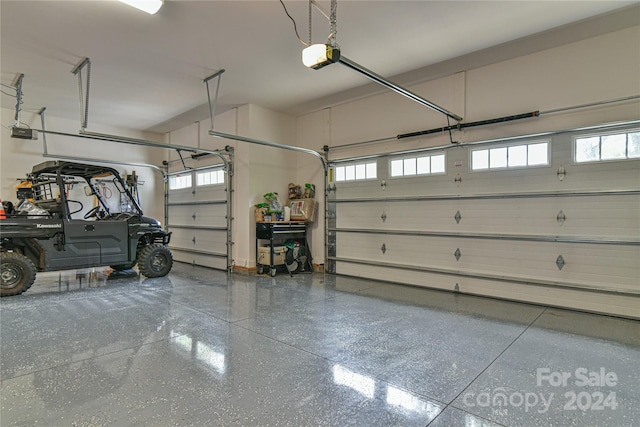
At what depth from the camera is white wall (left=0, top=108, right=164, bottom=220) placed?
6.54 meters

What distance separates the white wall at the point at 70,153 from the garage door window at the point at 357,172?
16.7 ft

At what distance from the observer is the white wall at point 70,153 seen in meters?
6.54

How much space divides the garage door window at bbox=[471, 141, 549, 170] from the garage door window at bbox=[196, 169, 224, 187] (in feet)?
16.2

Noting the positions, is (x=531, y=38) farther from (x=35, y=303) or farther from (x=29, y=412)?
(x=35, y=303)

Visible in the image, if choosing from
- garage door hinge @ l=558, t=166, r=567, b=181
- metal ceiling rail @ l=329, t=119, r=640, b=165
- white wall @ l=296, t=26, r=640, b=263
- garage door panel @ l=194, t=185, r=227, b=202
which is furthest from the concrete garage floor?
garage door panel @ l=194, t=185, r=227, b=202

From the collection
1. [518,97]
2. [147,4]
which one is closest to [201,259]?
[147,4]

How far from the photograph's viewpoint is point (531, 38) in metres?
3.93

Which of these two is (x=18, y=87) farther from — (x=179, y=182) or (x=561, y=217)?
(x=561, y=217)

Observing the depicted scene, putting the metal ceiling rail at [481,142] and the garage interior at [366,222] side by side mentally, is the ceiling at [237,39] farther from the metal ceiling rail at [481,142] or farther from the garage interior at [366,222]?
the metal ceiling rail at [481,142]

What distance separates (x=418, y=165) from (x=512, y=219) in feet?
5.18

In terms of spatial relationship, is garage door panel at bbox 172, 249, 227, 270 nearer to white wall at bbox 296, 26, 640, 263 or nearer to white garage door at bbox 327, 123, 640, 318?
white garage door at bbox 327, 123, 640, 318

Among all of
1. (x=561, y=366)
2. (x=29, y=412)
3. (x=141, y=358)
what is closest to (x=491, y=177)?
(x=561, y=366)

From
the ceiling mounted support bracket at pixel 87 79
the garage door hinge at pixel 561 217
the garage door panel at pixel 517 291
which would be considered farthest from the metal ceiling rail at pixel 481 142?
the ceiling mounted support bracket at pixel 87 79

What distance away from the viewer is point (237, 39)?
3918 millimetres
